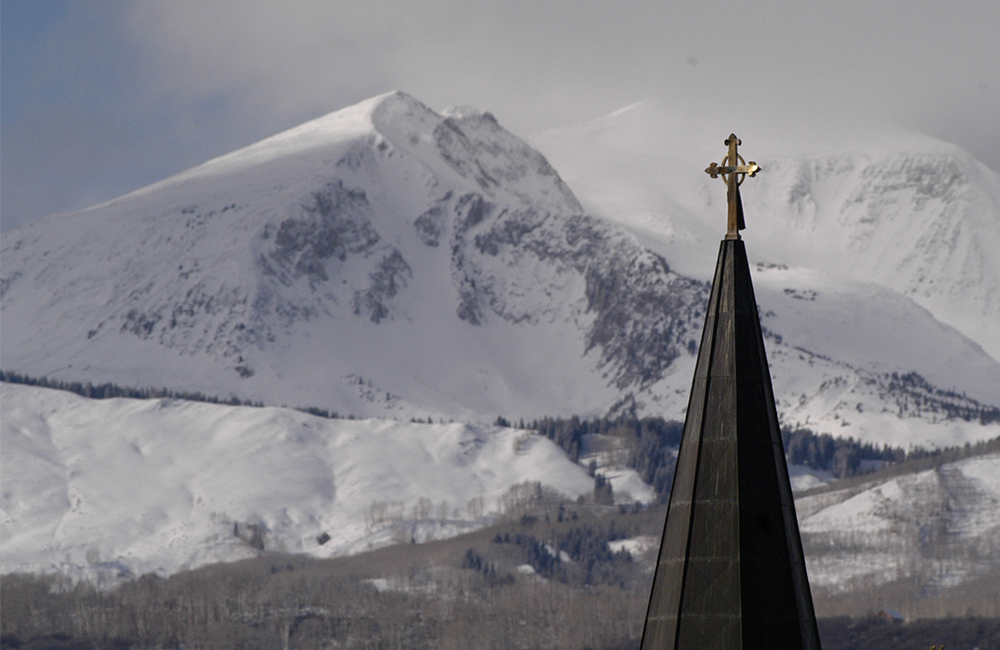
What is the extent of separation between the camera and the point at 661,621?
40.1m

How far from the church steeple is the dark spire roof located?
0.06ft

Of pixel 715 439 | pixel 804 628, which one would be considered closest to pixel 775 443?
pixel 715 439

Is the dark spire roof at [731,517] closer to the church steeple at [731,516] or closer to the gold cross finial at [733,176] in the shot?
the church steeple at [731,516]

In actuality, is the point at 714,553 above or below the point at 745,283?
below

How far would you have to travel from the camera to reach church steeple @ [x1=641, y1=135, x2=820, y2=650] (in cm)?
3938

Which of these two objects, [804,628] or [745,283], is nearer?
[804,628]

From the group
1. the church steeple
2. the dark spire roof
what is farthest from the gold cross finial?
the dark spire roof

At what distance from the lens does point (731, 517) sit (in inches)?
1585

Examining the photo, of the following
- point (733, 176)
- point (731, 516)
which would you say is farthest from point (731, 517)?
point (733, 176)

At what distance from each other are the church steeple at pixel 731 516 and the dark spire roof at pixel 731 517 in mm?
18

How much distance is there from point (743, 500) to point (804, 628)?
8.73ft

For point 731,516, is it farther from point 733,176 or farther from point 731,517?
point 733,176

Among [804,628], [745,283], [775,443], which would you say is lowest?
[804,628]

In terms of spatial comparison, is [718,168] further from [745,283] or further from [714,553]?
[714,553]
